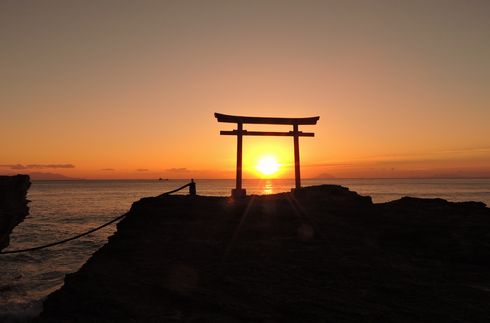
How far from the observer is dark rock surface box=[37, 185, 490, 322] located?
19.4ft

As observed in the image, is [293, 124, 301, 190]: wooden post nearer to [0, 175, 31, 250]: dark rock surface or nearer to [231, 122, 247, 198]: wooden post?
[231, 122, 247, 198]: wooden post

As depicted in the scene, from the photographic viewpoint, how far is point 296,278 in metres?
7.19

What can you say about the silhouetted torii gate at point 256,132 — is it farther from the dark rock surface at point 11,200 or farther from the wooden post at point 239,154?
the dark rock surface at point 11,200

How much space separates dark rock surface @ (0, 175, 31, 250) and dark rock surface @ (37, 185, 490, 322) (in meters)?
4.21

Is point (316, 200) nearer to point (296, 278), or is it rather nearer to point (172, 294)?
point (296, 278)

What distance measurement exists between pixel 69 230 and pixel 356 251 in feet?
95.3

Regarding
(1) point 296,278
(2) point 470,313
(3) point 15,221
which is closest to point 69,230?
(3) point 15,221

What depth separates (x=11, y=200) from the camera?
1271 centimetres

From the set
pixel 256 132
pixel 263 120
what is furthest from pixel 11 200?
pixel 263 120

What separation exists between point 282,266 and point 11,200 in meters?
9.97

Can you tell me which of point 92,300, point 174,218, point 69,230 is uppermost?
point 174,218

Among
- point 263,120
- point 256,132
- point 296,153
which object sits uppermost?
point 263,120

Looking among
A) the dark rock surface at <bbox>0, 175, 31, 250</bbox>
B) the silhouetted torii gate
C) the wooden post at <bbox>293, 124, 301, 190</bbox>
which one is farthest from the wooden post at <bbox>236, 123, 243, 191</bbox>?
the dark rock surface at <bbox>0, 175, 31, 250</bbox>

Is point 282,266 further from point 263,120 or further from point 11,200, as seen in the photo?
point 11,200
